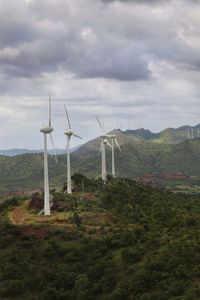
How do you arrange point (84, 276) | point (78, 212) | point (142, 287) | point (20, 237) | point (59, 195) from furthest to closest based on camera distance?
point (59, 195) < point (78, 212) < point (20, 237) < point (84, 276) < point (142, 287)

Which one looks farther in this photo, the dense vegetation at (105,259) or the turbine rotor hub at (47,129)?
the turbine rotor hub at (47,129)

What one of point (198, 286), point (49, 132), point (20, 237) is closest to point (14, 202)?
point (49, 132)

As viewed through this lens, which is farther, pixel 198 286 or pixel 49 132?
pixel 49 132

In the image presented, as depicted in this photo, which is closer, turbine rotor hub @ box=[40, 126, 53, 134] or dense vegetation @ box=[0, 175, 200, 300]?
dense vegetation @ box=[0, 175, 200, 300]

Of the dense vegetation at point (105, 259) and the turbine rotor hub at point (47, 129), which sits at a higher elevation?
the turbine rotor hub at point (47, 129)

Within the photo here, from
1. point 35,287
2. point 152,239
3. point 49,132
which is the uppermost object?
point 49,132

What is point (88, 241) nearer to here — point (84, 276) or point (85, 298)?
point (84, 276)

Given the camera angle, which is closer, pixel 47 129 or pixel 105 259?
pixel 105 259

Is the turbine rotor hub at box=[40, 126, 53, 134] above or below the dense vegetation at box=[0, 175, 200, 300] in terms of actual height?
above
